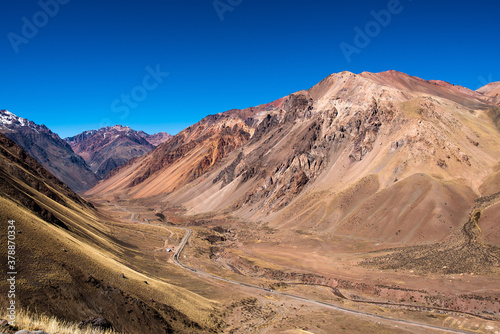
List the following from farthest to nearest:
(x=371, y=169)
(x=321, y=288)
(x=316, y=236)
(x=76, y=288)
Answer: (x=371, y=169) < (x=316, y=236) < (x=321, y=288) < (x=76, y=288)

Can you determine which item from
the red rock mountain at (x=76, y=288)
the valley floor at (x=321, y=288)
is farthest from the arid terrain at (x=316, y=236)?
the valley floor at (x=321, y=288)

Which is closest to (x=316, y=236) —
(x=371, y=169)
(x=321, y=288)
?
(x=371, y=169)

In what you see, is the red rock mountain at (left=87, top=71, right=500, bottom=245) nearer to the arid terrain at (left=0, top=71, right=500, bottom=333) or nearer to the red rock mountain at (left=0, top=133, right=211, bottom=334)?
the arid terrain at (left=0, top=71, right=500, bottom=333)

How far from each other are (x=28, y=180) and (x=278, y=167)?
8301cm

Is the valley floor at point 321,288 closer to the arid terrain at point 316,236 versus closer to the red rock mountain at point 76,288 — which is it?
the arid terrain at point 316,236

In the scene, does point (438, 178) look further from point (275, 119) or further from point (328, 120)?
point (275, 119)

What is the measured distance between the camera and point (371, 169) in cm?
9550

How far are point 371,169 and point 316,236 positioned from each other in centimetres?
2958

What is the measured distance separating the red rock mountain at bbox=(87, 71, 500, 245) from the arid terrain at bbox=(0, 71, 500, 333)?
0.44 meters

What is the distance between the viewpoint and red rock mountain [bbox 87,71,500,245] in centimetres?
7394

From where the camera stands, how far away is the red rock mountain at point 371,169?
73.9 m

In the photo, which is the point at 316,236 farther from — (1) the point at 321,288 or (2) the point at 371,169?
(1) the point at 321,288

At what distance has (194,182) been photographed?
186375 mm

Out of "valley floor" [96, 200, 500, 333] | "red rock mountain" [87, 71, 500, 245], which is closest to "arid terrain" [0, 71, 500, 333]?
"valley floor" [96, 200, 500, 333]
